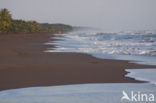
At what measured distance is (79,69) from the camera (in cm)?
795

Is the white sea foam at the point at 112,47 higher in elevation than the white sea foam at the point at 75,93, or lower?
lower

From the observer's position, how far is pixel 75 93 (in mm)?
5336

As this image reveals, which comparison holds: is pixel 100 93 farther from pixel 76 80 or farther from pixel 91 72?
pixel 91 72

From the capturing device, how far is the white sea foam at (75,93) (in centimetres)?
487

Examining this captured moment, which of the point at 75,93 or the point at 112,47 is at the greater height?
the point at 75,93

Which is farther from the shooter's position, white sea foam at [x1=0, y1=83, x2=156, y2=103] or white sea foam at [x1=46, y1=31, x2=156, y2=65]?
white sea foam at [x1=46, y1=31, x2=156, y2=65]

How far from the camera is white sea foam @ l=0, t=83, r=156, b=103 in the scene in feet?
16.0

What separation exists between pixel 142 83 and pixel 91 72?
1648 mm

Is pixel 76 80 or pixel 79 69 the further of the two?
pixel 79 69

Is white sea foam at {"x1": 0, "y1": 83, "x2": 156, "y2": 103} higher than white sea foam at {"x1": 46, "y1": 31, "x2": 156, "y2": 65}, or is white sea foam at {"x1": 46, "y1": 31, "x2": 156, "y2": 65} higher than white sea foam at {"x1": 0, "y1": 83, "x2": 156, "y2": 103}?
white sea foam at {"x1": 0, "y1": 83, "x2": 156, "y2": 103}

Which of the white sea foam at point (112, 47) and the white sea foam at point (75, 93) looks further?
the white sea foam at point (112, 47)

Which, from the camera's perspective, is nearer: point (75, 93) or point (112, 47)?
point (75, 93)

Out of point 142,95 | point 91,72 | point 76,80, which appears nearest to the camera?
point 142,95

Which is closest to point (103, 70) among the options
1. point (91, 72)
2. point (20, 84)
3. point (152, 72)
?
point (91, 72)
